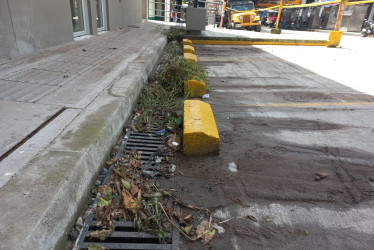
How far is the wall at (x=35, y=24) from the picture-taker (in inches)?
185

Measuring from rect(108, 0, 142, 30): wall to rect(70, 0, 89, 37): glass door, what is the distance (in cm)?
216

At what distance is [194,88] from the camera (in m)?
4.61

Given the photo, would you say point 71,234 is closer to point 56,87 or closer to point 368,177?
point 56,87

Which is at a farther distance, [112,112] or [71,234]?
[112,112]

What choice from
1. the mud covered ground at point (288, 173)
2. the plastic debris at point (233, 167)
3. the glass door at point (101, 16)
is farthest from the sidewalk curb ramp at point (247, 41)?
the plastic debris at point (233, 167)

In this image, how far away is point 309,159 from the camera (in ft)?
9.21

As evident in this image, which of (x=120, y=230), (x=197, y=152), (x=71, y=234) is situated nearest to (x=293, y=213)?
(x=197, y=152)

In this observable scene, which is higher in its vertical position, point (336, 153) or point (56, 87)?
point (56, 87)

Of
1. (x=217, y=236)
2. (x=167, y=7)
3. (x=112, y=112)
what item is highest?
(x=167, y=7)

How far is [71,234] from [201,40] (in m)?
10.2

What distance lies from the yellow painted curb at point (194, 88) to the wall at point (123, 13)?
7.23 m

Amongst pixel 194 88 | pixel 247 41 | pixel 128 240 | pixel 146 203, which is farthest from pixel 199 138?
pixel 247 41

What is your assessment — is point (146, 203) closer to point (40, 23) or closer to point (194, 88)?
point (194, 88)

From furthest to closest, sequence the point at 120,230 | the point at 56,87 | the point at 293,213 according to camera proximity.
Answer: the point at 56,87 < the point at 293,213 < the point at 120,230
